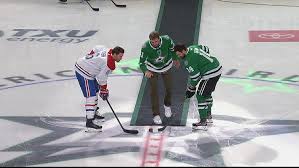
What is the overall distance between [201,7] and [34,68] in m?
4.63

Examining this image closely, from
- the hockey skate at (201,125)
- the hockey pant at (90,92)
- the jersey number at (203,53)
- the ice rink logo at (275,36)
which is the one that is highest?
the jersey number at (203,53)

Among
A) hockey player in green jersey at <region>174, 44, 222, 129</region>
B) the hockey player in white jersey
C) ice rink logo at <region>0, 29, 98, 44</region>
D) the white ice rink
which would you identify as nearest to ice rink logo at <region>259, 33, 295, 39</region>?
the white ice rink

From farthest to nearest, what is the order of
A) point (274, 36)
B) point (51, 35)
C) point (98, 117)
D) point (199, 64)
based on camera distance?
1. point (51, 35)
2. point (274, 36)
3. point (98, 117)
4. point (199, 64)

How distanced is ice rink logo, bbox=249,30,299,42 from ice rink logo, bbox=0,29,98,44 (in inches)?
121

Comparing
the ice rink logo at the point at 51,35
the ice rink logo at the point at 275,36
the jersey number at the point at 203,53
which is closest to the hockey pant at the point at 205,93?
the jersey number at the point at 203,53

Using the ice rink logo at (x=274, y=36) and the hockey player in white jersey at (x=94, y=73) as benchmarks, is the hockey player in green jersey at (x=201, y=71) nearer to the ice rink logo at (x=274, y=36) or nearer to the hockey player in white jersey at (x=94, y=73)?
the hockey player in white jersey at (x=94, y=73)

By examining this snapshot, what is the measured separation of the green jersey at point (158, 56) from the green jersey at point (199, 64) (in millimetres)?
329

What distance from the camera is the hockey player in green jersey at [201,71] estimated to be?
7285 millimetres

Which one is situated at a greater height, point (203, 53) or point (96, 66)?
point (203, 53)

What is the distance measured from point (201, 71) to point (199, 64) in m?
0.11

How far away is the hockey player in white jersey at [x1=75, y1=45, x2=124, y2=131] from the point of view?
7363mm

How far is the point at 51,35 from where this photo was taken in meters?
12.0

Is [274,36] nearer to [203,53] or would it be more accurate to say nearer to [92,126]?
[203,53]

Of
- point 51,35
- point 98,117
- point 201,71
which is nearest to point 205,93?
point 201,71
